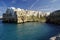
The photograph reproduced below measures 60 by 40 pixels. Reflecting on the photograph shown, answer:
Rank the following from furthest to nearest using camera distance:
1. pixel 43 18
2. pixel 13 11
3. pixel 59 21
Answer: pixel 43 18 < pixel 13 11 < pixel 59 21

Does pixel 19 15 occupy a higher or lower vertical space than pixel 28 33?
higher

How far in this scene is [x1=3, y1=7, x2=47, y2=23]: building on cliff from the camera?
7244 centimetres

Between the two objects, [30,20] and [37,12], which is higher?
[37,12]

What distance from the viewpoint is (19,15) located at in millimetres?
72375

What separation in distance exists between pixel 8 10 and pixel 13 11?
25.6ft

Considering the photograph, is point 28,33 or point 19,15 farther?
point 19,15

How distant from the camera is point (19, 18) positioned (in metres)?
71.1

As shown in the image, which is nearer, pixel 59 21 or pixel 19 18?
pixel 59 21

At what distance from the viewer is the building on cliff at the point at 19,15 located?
72438 millimetres

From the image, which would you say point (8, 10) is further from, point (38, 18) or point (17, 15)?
point (38, 18)

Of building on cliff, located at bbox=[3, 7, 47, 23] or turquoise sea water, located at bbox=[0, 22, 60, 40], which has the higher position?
building on cliff, located at bbox=[3, 7, 47, 23]

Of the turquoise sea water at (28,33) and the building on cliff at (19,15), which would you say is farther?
the building on cliff at (19,15)

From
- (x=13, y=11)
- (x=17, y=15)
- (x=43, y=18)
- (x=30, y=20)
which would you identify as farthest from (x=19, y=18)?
(x=43, y=18)

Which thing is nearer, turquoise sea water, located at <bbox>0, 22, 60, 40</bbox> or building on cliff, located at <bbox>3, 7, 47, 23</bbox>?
turquoise sea water, located at <bbox>0, 22, 60, 40</bbox>
